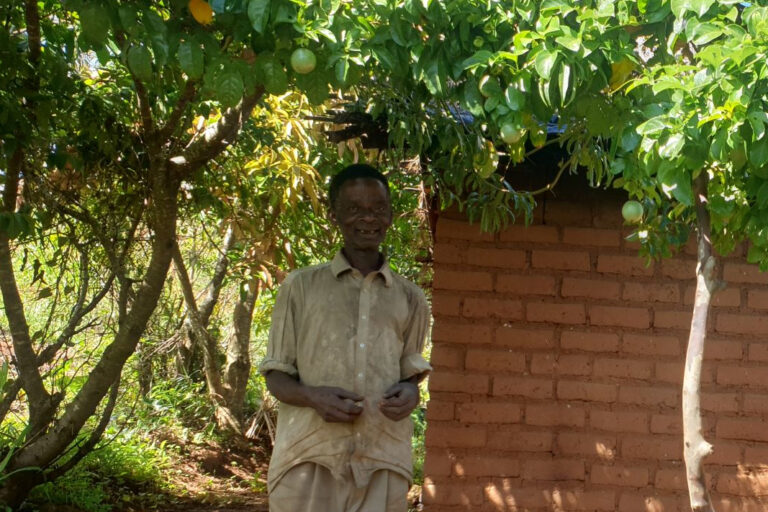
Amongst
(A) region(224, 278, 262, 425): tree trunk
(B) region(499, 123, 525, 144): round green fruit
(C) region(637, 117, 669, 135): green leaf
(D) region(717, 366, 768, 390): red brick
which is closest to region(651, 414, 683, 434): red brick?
(D) region(717, 366, 768, 390): red brick

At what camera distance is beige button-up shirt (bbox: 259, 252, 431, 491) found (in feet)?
8.50

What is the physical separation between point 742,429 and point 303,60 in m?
2.84

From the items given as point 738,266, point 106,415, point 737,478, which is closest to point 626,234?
point 738,266

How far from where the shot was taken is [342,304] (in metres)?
2.70

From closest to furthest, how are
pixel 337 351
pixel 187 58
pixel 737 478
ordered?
1. pixel 187 58
2. pixel 337 351
3. pixel 737 478

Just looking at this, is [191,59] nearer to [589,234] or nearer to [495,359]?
[495,359]

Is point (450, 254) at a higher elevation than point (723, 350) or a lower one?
higher

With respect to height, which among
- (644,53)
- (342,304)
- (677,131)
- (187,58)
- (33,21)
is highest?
(33,21)

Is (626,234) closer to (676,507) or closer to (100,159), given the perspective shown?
(676,507)

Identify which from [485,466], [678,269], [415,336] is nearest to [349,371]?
[415,336]

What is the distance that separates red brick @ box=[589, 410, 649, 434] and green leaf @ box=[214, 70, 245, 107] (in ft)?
8.02

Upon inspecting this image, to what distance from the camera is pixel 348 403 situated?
249 centimetres

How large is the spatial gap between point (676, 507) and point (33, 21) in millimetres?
3407

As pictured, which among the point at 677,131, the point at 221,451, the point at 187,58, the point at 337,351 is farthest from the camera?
the point at 221,451
